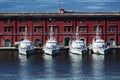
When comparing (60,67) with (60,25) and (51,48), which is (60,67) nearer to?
(51,48)

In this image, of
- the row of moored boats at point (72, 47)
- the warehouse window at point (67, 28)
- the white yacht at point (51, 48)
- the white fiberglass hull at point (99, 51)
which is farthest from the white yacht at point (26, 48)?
the warehouse window at point (67, 28)

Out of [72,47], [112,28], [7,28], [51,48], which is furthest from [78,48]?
[7,28]

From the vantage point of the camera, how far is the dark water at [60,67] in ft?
360

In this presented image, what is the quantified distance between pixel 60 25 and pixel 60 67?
46263mm

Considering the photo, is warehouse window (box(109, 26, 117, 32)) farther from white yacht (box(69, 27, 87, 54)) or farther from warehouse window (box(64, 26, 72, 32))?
white yacht (box(69, 27, 87, 54))

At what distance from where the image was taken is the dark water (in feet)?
360

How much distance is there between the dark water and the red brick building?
18.7 meters

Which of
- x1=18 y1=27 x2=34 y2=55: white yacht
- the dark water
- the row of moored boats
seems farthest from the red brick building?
the dark water

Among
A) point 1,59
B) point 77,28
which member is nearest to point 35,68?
point 1,59

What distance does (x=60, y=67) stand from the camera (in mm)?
121438

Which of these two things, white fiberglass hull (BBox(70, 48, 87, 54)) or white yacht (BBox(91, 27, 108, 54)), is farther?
white yacht (BBox(91, 27, 108, 54))

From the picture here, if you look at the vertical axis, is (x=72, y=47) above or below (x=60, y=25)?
below

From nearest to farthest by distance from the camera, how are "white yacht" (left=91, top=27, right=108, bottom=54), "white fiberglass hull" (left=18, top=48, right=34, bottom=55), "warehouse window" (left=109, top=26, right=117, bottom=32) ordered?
"white fiberglass hull" (left=18, top=48, right=34, bottom=55) < "white yacht" (left=91, top=27, right=108, bottom=54) < "warehouse window" (left=109, top=26, right=117, bottom=32)

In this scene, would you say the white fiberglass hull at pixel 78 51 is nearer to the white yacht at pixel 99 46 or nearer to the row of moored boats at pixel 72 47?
the row of moored boats at pixel 72 47
